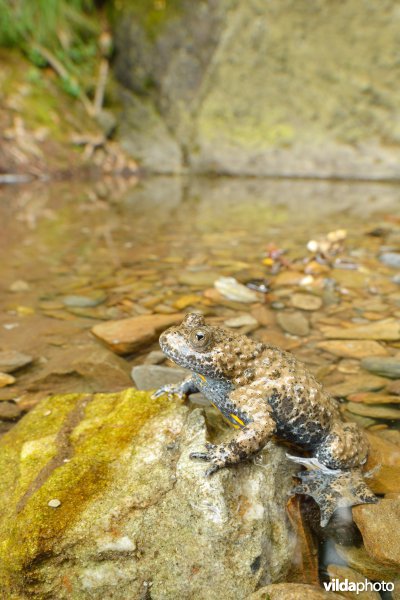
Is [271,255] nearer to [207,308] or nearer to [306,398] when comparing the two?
[207,308]

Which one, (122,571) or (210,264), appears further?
(210,264)

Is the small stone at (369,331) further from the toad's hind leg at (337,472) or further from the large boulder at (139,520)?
the large boulder at (139,520)

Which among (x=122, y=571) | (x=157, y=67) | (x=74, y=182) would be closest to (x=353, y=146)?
(x=157, y=67)

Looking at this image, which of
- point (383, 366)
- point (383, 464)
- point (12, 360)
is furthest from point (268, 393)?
point (12, 360)

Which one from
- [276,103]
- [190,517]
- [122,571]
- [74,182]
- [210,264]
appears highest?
[276,103]

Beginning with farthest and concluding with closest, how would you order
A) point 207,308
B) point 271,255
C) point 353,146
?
point 353,146, point 271,255, point 207,308
